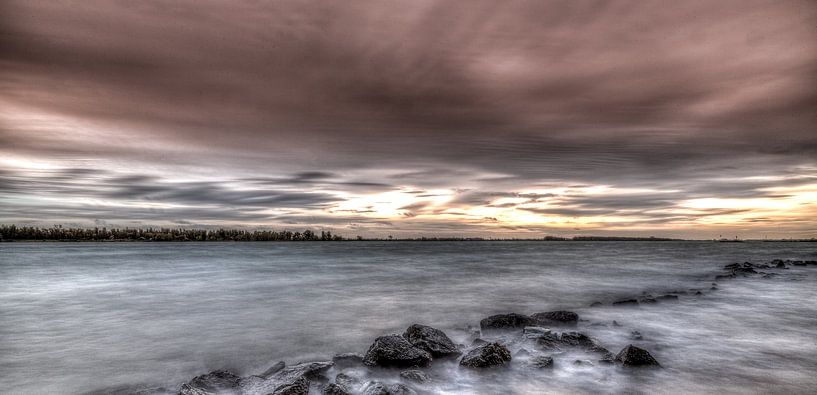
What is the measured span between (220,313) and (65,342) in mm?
3179

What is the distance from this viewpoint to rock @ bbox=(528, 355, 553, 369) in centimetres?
515

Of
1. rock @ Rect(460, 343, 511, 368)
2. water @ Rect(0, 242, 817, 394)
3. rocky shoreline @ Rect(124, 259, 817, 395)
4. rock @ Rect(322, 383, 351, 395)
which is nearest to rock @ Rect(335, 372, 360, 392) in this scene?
rocky shoreline @ Rect(124, 259, 817, 395)

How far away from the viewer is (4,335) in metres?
7.71

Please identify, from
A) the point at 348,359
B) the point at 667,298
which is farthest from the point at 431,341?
the point at 667,298

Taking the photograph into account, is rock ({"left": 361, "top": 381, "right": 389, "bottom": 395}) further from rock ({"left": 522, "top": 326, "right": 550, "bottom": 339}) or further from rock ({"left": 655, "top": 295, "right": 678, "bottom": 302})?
rock ({"left": 655, "top": 295, "right": 678, "bottom": 302})

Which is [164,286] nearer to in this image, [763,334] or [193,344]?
[193,344]

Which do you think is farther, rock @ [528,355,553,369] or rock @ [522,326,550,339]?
rock @ [522,326,550,339]

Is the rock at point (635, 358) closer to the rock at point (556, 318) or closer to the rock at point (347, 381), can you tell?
the rock at point (556, 318)

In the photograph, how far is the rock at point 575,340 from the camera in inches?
232

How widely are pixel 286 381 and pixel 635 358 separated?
447cm

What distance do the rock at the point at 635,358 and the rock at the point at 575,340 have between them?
0.58m

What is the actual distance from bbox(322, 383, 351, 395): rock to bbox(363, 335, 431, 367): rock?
977 millimetres

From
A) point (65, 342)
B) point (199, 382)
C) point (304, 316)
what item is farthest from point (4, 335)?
point (199, 382)

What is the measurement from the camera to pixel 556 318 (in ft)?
26.2
